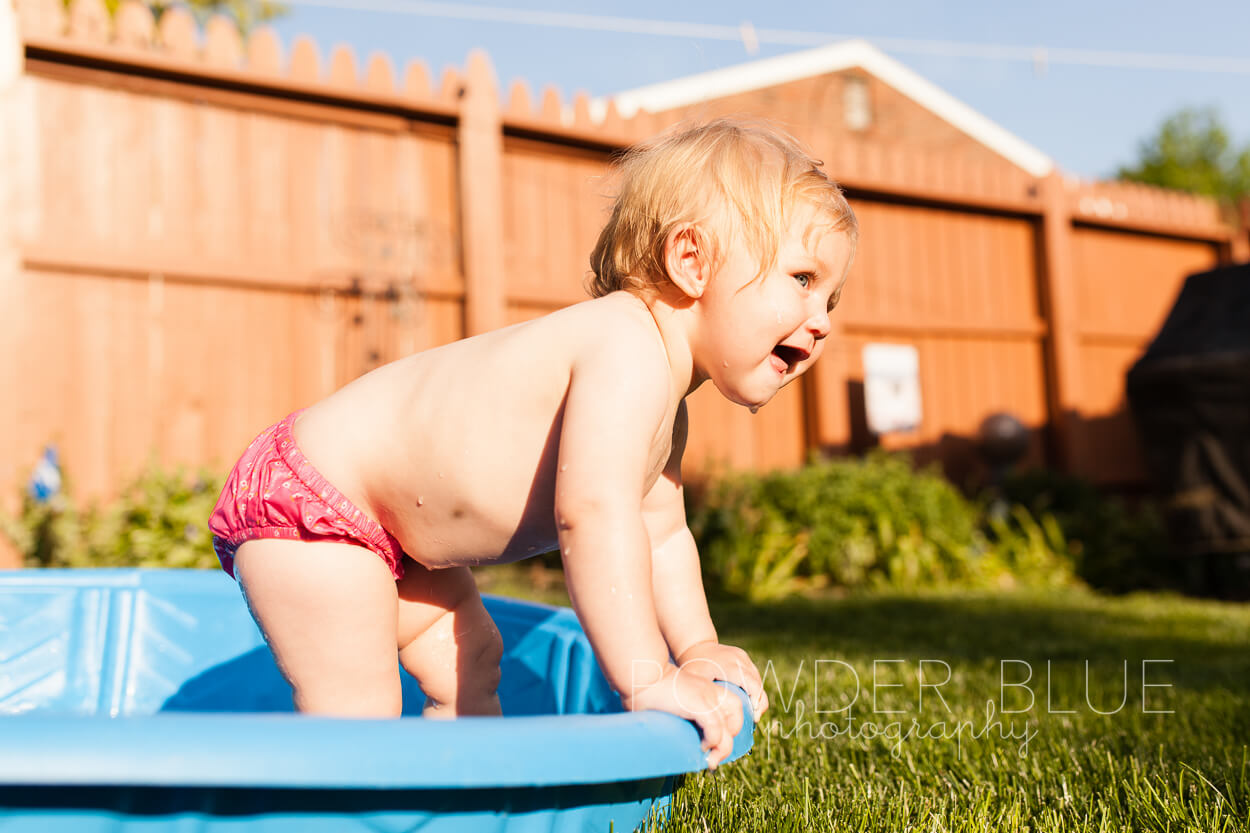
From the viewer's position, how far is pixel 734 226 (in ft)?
4.16

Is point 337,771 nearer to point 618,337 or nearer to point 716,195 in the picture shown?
point 618,337

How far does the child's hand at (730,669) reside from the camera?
1180 millimetres

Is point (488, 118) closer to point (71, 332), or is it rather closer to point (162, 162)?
point (162, 162)

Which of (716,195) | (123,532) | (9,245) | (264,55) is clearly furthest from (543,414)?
(264,55)

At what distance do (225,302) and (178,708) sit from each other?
3066 mm

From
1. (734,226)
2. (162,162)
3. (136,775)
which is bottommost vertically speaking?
(136,775)

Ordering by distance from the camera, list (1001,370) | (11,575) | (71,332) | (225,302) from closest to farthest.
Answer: (11,575) → (71,332) → (225,302) → (1001,370)

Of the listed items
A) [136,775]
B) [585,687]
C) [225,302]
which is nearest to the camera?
[136,775]

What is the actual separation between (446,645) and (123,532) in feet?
10.3

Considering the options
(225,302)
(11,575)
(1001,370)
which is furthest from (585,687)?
(1001,370)

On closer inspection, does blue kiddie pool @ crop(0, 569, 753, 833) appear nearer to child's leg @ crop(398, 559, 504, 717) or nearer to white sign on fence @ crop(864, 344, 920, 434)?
child's leg @ crop(398, 559, 504, 717)

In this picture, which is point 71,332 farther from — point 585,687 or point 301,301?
point 585,687

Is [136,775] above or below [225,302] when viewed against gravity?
below

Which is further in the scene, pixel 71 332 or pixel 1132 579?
pixel 1132 579
